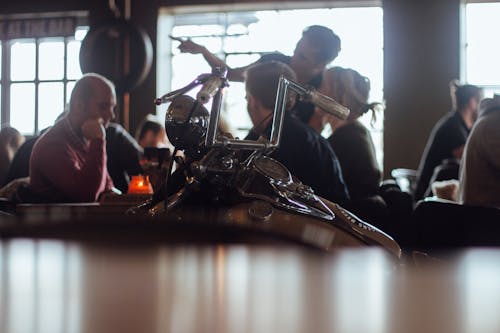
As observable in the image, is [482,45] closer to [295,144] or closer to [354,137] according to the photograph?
[354,137]

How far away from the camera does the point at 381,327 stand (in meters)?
0.23

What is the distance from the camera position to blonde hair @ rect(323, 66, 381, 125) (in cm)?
317

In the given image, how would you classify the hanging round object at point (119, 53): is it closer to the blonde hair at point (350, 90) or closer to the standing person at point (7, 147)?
the standing person at point (7, 147)

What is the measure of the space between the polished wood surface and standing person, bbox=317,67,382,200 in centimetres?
257

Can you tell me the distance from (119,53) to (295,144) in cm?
631

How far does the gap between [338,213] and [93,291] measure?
4.07 ft

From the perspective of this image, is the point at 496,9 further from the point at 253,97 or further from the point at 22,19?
the point at 253,97

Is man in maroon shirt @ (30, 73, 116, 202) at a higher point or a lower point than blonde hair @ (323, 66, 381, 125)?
lower

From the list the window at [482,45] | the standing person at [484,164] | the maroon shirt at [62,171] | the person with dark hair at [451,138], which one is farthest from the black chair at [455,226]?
the window at [482,45]

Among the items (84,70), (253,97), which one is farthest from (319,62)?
(84,70)

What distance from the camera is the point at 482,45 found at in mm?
8516

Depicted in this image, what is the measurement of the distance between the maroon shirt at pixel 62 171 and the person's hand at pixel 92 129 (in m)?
0.07

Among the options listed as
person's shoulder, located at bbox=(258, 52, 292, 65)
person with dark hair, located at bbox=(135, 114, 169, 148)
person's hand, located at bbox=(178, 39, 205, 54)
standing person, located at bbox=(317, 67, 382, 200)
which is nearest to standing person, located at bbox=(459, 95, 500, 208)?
standing person, located at bbox=(317, 67, 382, 200)

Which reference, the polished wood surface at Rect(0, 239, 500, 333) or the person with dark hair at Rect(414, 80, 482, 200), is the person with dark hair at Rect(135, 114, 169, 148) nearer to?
the person with dark hair at Rect(414, 80, 482, 200)
